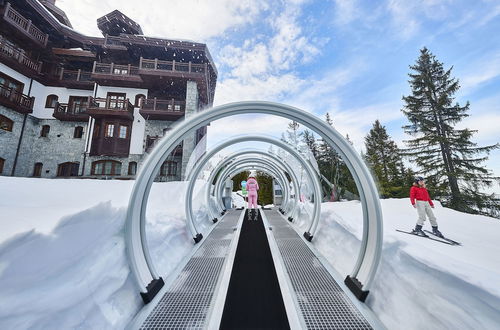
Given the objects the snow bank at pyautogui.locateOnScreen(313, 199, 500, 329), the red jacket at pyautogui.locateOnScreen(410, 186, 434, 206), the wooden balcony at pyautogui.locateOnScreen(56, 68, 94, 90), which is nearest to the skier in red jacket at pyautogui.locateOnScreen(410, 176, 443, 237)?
the red jacket at pyautogui.locateOnScreen(410, 186, 434, 206)

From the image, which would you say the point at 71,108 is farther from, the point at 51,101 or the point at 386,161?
the point at 386,161

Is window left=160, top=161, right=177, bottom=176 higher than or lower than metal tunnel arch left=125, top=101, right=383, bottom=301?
higher

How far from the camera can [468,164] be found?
1594cm

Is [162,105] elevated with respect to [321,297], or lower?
elevated

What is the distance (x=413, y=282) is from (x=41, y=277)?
3628 millimetres

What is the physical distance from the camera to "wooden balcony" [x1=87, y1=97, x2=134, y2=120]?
586 inches

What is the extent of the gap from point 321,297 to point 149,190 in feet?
8.19

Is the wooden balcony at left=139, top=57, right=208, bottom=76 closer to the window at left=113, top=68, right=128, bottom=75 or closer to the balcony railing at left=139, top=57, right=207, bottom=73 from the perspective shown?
the balcony railing at left=139, top=57, right=207, bottom=73

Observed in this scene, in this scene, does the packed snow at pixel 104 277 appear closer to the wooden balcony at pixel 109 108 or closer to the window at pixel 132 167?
the window at pixel 132 167

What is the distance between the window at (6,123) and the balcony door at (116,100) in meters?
5.76

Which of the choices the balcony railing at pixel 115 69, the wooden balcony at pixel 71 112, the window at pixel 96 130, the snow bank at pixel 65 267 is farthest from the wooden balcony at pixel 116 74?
the snow bank at pixel 65 267

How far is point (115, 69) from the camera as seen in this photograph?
16.1 m

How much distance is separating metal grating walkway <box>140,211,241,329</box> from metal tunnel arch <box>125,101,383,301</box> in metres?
0.24

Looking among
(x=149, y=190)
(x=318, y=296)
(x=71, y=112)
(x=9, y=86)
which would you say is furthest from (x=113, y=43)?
(x=318, y=296)
